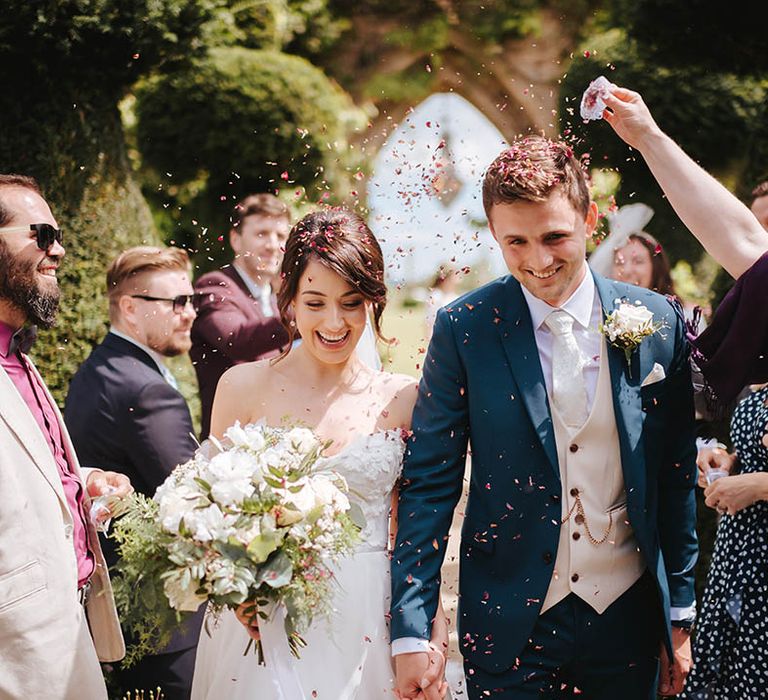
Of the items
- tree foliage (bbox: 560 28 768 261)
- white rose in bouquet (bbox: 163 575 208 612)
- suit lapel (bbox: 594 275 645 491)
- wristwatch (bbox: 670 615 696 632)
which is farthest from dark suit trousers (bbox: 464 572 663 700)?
tree foliage (bbox: 560 28 768 261)

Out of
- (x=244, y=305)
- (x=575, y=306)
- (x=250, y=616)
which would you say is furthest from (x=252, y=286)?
(x=250, y=616)

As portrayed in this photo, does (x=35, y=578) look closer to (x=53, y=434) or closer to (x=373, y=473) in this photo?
(x=53, y=434)

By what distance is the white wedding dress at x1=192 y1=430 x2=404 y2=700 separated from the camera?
315cm

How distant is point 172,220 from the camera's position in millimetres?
10984

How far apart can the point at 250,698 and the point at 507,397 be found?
1.25 m

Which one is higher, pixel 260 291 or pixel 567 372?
pixel 260 291

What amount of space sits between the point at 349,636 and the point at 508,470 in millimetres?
765

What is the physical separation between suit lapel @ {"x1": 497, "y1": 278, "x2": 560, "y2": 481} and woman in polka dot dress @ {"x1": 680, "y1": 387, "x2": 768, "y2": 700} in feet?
2.98

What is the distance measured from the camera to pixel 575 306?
320 cm

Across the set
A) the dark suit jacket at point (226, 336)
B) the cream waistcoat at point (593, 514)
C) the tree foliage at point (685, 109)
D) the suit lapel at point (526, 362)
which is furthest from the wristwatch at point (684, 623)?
the tree foliage at point (685, 109)

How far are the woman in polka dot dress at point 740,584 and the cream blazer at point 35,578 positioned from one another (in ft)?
7.20

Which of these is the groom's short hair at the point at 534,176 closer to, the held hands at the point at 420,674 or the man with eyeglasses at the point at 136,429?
the held hands at the point at 420,674

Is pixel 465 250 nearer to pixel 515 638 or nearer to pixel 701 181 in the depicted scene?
pixel 701 181

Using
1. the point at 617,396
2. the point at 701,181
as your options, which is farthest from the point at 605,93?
the point at 617,396
